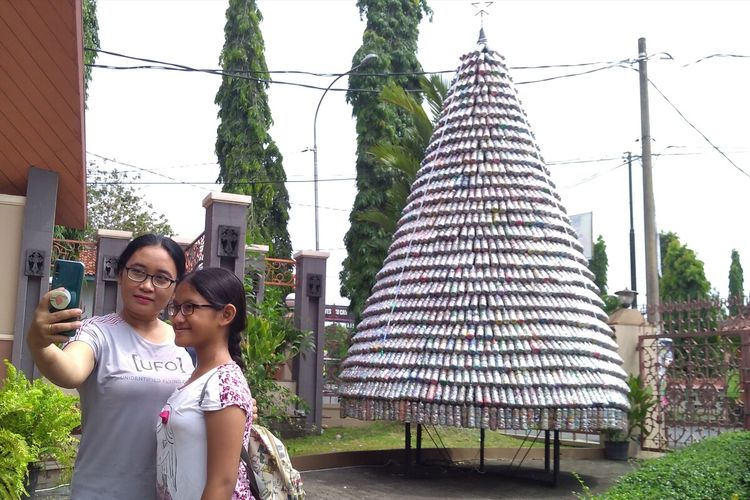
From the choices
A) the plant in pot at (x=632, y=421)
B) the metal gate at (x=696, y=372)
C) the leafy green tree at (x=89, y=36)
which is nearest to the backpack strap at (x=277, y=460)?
the metal gate at (x=696, y=372)

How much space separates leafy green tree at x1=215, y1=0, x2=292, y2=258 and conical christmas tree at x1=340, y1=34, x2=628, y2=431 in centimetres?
1814

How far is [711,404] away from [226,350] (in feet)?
33.4

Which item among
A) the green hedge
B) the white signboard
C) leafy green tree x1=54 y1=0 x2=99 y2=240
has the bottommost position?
the green hedge

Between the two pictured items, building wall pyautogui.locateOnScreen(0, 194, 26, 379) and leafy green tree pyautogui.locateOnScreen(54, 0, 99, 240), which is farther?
leafy green tree pyautogui.locateOnScreen(54, 0, 99, 240)

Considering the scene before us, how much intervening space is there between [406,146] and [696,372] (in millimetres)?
7034

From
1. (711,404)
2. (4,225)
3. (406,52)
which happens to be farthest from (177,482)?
(406,52)

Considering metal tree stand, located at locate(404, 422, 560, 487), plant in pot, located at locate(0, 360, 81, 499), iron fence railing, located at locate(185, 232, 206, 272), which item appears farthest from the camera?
iron fence railing, located at locate(185, 232, 206, 272)

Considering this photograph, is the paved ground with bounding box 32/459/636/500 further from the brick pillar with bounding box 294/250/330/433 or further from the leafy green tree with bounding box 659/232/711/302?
the leafy green tree with bounding box 659/232/711/302

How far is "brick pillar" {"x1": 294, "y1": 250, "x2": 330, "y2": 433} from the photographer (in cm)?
1336

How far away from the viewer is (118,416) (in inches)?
103

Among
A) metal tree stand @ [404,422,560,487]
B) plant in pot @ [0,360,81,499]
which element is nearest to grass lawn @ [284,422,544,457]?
metal tree stand @ [404,422,560,487]

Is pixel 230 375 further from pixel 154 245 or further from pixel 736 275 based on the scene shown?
pixel 736 275

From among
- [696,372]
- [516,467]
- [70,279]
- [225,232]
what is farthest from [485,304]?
[70,279]

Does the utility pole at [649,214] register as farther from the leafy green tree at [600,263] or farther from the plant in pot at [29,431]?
the leafy green tree at [600,263]
